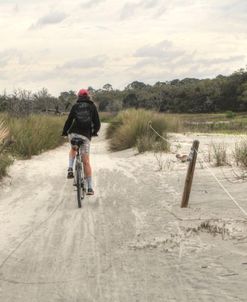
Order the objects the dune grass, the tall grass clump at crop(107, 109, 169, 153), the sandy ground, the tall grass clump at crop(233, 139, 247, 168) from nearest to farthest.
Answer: the sandy ground < the tall grass clump at crop(233, 139, 247, 168) < the dune grass < the tall grass clump at crop(107, 109, 169, 153)

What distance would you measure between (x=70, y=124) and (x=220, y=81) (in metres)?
71.0

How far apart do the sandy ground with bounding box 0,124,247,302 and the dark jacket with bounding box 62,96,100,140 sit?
122cm

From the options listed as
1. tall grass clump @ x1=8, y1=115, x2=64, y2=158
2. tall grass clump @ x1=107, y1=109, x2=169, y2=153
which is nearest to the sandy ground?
tall grass clump @ x1=8, y1=115, x2=64, y2=158

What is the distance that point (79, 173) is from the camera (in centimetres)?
962

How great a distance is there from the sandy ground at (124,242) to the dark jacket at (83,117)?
122 centimetres

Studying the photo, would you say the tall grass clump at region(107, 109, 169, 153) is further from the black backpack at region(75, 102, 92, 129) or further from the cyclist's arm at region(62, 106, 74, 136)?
the black backpack at region(75, 102, 92, 129)

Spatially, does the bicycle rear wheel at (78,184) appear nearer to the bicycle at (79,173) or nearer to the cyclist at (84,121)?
the bicycle at (79,173)

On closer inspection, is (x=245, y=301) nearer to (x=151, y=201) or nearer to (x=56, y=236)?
(x=56, y=236)

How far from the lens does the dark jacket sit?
996 centimetres

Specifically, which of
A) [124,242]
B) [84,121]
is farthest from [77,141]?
[124,242]

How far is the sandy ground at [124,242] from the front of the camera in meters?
5.47

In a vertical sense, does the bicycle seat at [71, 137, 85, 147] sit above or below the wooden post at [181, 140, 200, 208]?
above

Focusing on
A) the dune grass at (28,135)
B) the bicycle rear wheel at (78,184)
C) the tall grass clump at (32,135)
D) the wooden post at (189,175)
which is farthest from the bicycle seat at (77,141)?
the tall grass clump at (32,135)

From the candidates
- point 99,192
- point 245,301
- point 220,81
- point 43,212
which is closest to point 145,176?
point 99,192
